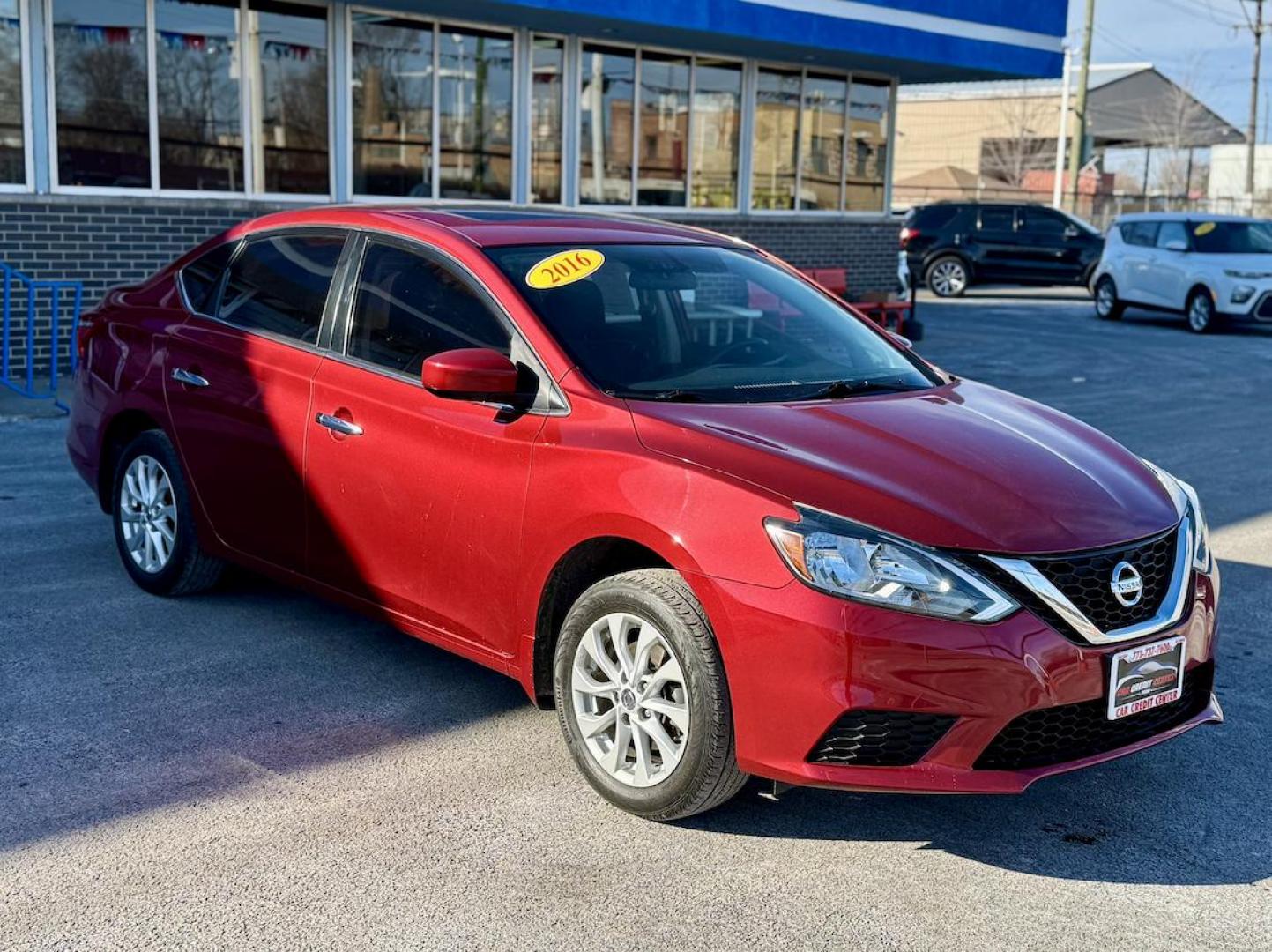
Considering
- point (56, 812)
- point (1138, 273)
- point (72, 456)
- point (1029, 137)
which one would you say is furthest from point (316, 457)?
point (1029, 137)

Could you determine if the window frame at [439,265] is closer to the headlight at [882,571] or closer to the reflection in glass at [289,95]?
the headlight at [882,571]

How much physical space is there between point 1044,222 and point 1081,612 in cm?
2490

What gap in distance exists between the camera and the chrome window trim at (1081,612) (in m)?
3.87

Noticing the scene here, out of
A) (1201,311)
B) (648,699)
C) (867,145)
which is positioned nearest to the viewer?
(648,699)

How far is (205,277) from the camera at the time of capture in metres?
6.22

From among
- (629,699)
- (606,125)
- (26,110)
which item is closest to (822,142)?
(606,125)

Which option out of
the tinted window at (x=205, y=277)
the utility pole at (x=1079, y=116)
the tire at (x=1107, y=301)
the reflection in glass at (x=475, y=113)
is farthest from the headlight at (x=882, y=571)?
the utility pole at (x=1079, y=116)

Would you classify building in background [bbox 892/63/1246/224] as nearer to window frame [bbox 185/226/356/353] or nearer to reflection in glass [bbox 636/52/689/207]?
reflection in glass [bbox 636/52/689/207]

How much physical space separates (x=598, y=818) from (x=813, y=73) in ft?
57.2

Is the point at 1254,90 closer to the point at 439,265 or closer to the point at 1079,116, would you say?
the point at 1079,116

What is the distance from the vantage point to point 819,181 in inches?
814

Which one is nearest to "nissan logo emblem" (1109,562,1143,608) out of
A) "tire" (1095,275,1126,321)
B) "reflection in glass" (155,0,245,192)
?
"reflection in glass" (155,0,245,192)

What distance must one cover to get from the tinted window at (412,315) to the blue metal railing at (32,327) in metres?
6.13

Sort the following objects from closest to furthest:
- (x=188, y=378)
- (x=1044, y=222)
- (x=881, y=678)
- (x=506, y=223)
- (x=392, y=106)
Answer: (x=881, y=678) → (x=506, y=223) → (x=188, y=378) → (x=392, y=106) → (x=1044, y=222)
